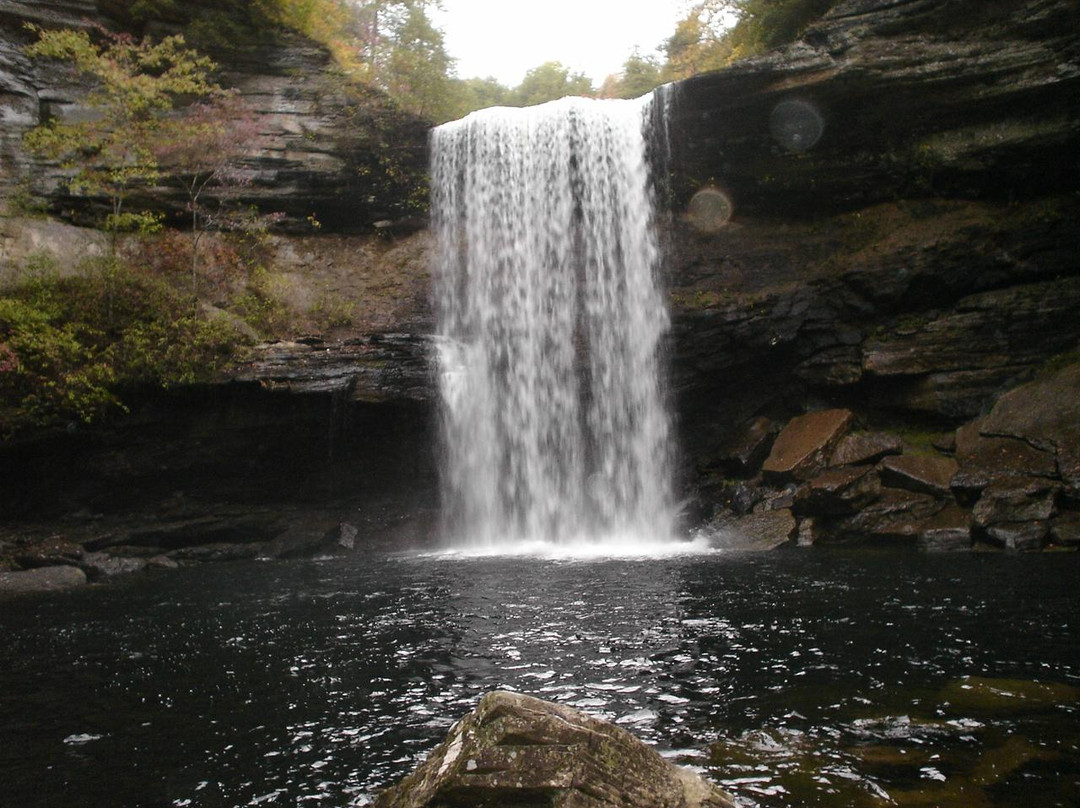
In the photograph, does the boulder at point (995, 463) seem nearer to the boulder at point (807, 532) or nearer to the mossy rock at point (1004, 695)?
the boulder at point (807, 532)

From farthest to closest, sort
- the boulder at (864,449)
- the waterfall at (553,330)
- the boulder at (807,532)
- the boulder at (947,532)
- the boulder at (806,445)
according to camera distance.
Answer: the waterfall at (553,330) < the boulder at (806,445) < the boulder at (864,449) < the boulder at (807,532) < the boulder at (947,532)

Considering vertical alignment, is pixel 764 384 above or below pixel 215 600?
above

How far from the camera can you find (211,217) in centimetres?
2031

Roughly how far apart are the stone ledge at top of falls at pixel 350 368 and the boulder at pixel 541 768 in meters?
14.7

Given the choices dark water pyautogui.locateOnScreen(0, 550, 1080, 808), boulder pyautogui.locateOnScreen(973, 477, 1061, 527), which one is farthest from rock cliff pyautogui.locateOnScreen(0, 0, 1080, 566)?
dark water pyautogui.locateOnScreen(0, 550, 1080, 808)

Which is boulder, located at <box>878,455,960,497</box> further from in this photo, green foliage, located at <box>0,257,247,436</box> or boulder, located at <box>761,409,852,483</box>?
green foliage, located at <box>0,257,247,436</box>

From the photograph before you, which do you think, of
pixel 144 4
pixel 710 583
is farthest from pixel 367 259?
pixel 710 583

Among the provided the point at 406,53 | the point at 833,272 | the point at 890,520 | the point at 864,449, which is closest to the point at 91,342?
the point at 864,449

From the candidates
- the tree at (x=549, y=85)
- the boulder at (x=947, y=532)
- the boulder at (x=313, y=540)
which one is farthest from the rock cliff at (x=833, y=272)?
the tree at (x=549, y=85)

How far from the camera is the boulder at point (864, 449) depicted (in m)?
16.8

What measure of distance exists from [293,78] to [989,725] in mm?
24488

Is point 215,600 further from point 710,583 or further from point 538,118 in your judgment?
point 538,118

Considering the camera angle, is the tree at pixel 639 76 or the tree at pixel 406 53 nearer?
A: the tree at pixel 406 53

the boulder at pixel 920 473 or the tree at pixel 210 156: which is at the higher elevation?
the tree at pixel 210 156
